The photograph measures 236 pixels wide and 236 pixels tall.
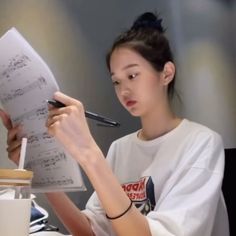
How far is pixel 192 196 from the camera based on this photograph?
A: 747 millimetres

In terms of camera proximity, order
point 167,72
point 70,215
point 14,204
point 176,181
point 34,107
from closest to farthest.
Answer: point 14,204
point 34,107
point 176,181
point 70,215
point 167,72

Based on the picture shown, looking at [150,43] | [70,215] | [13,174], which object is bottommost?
[70,215]

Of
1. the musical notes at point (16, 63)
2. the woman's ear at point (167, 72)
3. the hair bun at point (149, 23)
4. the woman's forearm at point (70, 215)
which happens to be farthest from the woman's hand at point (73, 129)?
the hair bun at point (149, 23)

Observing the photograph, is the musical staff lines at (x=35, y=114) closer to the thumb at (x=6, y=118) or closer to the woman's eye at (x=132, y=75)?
the thumb at (x=6, y=118)

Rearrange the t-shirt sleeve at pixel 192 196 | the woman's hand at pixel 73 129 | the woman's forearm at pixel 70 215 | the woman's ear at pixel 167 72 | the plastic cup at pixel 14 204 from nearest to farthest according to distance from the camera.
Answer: the plastic cup at pixel 14 204 < the woman's hand at pixel 73 129 < the t-shirt sleeve at pixel 192 196 < the woman's forearm at pixel 70 215 < the woman's ear at pixel 167 72

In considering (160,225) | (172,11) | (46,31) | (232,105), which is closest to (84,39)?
(46,31)

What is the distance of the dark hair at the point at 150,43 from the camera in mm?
964

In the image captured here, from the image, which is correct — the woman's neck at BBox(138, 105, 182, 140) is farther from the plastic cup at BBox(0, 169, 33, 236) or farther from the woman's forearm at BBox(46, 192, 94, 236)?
Result: the plastic cup at BBox(0, 169, 33, 236)

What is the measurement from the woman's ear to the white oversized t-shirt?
132 mm

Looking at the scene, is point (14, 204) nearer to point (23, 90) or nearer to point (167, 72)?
point (23, 90)

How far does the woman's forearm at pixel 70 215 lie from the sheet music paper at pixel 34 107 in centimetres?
17

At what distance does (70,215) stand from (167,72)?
467mm

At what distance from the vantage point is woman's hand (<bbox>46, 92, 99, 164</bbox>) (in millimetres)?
564

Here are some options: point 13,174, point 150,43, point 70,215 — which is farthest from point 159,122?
point 13,174
